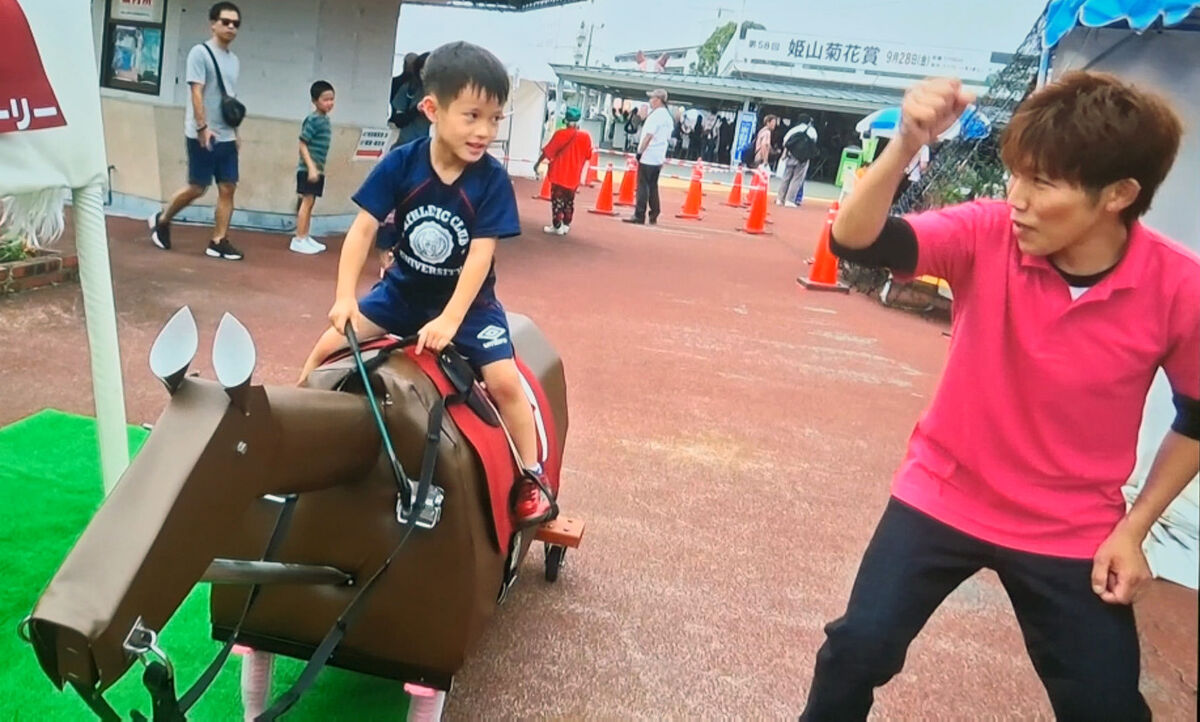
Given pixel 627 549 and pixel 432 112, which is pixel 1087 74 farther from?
pixel 627 549

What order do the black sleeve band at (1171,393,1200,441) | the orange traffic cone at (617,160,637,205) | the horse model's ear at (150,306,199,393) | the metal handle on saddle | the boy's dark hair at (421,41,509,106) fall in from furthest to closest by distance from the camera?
the orange traffic cone at (617,160,637,205), the boy's dark hair at (421,41,509,106), the metal handle on saddle, the black sleeve band at (1171,393,1200,441), the horse model's ear at (150,306,199,393)

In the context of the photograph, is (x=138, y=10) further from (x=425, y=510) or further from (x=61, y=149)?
(x=425, y=510)

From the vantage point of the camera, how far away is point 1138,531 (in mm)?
2068

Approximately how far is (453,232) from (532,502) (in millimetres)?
777

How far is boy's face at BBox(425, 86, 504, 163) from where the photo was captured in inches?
100

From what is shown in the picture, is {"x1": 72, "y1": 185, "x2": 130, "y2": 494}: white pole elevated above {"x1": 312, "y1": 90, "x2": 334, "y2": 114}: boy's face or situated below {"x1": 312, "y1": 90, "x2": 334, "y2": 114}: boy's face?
below

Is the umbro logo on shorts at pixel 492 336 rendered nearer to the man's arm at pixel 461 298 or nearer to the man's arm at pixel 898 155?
the man's arm at pixel 461 298

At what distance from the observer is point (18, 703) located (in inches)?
104

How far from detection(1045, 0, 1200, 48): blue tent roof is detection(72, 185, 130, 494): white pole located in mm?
4952

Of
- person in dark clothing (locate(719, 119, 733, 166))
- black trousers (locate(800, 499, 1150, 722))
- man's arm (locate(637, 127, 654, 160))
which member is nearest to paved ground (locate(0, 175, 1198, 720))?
black trousers (locate(800, 499, 1150, 722))

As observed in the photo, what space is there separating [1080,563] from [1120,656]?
0.65 feet

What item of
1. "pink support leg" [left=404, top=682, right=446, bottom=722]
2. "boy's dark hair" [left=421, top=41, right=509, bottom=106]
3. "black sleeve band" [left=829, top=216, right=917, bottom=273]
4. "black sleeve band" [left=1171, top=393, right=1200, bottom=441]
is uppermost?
"boy's dark hair" [left=421, top=41, right=509, bottom=106]

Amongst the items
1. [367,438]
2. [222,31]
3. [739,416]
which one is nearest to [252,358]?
[367,438]

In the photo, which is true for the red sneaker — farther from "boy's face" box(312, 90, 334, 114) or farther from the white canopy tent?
"boy's face" box(312, 90, 334, 114)
